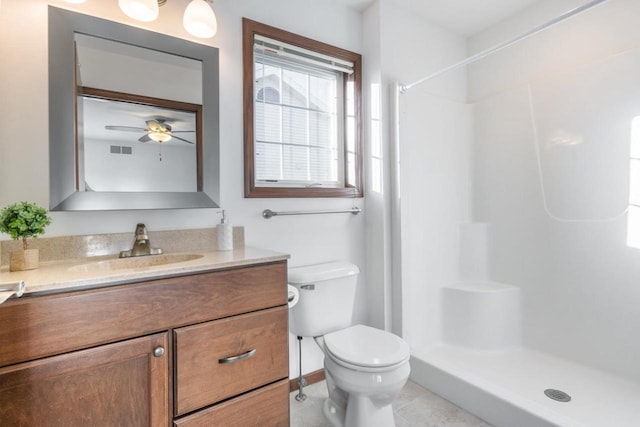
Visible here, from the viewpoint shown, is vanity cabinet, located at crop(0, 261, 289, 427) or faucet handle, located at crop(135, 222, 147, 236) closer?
vanity cabinet, located at crop(0, 261, 289, 427)

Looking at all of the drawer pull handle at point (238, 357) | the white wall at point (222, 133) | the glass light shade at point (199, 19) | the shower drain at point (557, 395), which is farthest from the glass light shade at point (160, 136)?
the shower drain at point (557, 395)

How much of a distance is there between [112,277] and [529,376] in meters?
2.21

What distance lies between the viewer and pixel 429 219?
2.29 m

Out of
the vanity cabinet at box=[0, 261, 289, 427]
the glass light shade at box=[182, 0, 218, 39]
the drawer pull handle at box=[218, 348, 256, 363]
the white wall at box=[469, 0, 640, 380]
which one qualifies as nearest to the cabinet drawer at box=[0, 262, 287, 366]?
the vanity cabinet at box=[0, 261, 289, 427]

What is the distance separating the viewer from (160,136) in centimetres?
150

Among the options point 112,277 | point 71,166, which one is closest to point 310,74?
point 71,166

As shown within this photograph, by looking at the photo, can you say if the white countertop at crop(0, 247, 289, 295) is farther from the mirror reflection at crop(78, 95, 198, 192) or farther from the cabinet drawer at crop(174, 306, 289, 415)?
the mirror reflection at crop(78, 95, 198, 192)

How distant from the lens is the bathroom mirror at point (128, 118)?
1.28m

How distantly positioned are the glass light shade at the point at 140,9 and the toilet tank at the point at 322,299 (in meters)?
1.31

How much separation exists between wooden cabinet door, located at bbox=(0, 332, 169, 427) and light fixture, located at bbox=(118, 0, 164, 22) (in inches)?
50.6

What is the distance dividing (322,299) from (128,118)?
4.12ft

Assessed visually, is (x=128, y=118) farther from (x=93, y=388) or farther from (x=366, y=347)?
(x=366, y=347)

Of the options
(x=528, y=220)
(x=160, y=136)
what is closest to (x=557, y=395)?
(x=528, y=220)

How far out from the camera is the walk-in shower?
1.78 meters
